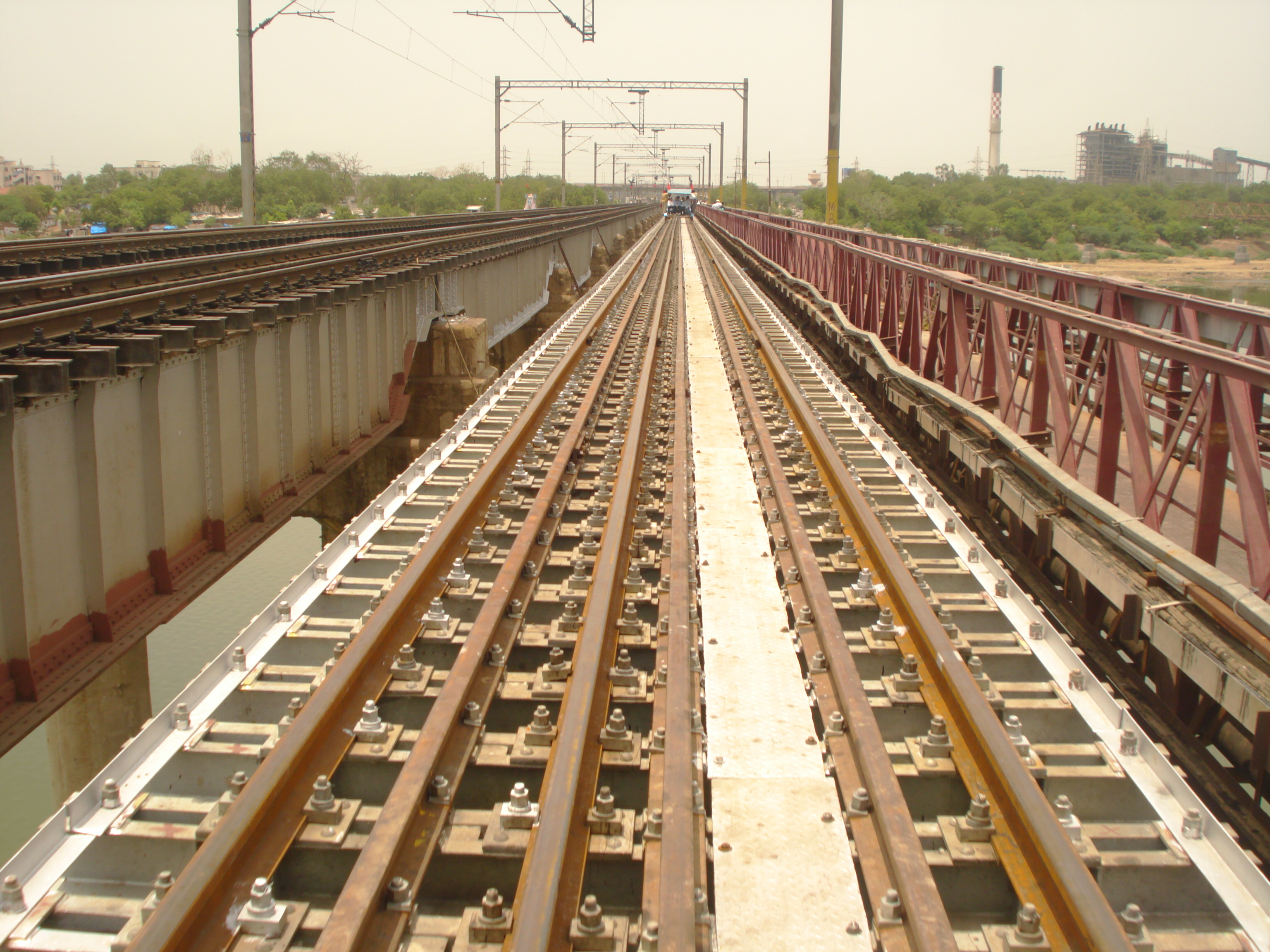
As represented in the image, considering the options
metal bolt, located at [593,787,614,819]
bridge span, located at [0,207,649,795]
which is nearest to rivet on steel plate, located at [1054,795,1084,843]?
metal bolt, located at [593,787,614,819]

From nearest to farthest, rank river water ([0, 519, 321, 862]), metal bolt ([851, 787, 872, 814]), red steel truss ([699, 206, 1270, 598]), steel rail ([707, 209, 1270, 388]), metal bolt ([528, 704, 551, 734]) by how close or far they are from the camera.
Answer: metal bolt ([851, 787, 872, 814])
metal bolt ([528, 704, 551, 734])
steel rail ([707, 209, 1270, 388])
red steel truss ([699, 206, 1270, 598])
river water ([0, 519, 321, 862])

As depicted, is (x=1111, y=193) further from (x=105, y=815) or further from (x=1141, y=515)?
(x=105, y=815)

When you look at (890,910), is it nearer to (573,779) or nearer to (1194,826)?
(573,779)

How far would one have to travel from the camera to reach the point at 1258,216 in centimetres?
5681

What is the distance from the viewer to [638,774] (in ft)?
13.3

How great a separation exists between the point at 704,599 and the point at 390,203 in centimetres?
9301

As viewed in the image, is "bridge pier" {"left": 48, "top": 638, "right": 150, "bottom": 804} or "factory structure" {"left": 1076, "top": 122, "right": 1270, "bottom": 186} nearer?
"bridge pier" {"left": 48, "top": 638, "right": 150, "bottom": 804}

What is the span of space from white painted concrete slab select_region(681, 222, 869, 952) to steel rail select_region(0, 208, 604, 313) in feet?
15.1

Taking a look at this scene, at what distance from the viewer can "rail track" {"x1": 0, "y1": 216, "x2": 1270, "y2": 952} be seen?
3.16 meters

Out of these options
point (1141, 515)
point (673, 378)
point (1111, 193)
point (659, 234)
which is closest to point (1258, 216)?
point (1111, 193)

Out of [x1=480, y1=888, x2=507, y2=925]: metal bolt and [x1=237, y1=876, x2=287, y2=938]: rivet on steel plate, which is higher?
[x1=237, y1=876, x2=287, y2=938]: rivet on steel plate

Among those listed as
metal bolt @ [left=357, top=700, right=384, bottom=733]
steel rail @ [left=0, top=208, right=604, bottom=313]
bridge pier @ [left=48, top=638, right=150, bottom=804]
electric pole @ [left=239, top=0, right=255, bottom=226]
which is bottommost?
bridge pier @ [left=48, top=638, right=150, bottom=804]

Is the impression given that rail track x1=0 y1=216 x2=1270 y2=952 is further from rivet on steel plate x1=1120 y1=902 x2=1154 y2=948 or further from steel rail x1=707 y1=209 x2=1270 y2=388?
steel rail x1=707 y1=209 x2=1270 y2=388

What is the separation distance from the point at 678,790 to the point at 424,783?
0.94 metres
